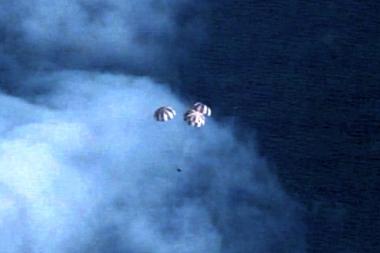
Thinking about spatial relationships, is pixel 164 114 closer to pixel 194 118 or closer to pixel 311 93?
pixel 194 118

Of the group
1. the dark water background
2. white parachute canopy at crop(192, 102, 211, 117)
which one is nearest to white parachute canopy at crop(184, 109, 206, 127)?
white parachute canopy at crop(192, 102, 211, 117)

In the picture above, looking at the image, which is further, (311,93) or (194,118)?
(311,93)

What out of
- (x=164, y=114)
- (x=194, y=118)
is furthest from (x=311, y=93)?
(x=164, y=114)

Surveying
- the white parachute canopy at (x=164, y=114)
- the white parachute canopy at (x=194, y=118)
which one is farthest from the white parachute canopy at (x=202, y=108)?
the white parachute canopy at (x=164, y=114)

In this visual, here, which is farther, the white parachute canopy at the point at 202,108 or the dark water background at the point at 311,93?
the white parachute canopy at the point at 202,108

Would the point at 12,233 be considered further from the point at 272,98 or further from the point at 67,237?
the point at 272,98

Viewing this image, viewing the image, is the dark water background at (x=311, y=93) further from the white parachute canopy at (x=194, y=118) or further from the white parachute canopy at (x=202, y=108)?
the white parachute canopy at (x=194, y=118)
